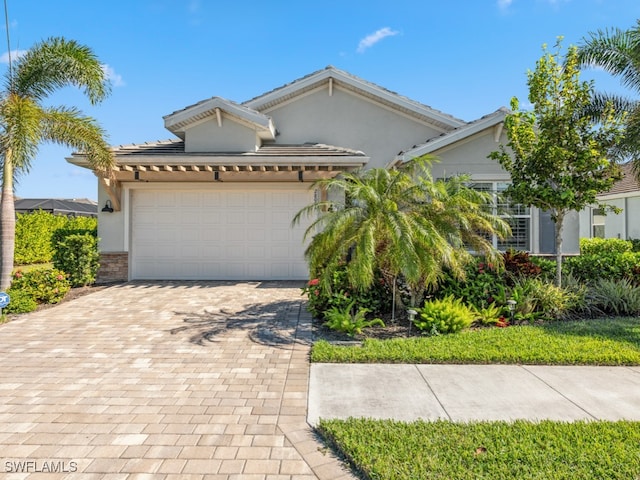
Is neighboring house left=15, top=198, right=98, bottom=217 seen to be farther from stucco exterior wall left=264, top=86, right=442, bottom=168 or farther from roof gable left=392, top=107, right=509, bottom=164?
roof gable left=392, top=107, right=509, bottom=164

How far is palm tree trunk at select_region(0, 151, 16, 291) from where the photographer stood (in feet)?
29.9

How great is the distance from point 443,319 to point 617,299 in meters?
4.65

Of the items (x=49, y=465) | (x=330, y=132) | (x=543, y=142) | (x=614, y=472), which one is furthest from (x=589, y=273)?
(x=49, y=465)

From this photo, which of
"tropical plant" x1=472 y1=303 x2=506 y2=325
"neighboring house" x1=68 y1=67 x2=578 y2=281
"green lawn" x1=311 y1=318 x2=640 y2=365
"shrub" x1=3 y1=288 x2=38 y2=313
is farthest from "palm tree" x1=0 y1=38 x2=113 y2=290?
"tropical plant" x1=472 y1=303 x2=506 y2=325

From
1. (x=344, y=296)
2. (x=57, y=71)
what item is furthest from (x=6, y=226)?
(x=344, y=296)

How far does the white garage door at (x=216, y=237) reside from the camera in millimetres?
12875

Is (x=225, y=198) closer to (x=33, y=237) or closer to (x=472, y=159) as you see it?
(x=472, y=159)

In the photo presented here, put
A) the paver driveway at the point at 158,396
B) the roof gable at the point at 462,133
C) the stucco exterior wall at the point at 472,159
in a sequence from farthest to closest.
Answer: the stucco exterior wall at the point at 472,159 < the roof gable at the point at 462,133 < the paver driveway at the point at 158,396

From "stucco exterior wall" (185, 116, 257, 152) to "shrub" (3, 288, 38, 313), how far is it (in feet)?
21.4

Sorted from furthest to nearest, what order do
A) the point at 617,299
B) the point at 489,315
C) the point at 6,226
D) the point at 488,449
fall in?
1. the point at 6,226
2. the point at 617,299
3. the point at 489,315
4. the point at 488,449

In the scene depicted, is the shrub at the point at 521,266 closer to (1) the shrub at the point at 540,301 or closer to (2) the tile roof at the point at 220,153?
(1) the shrub at the point at 540,301

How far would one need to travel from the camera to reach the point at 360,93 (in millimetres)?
14922

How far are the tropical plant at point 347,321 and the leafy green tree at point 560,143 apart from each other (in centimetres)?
506

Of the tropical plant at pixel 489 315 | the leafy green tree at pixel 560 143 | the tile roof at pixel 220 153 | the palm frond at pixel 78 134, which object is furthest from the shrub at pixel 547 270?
the palm frond at pixel 78 134
